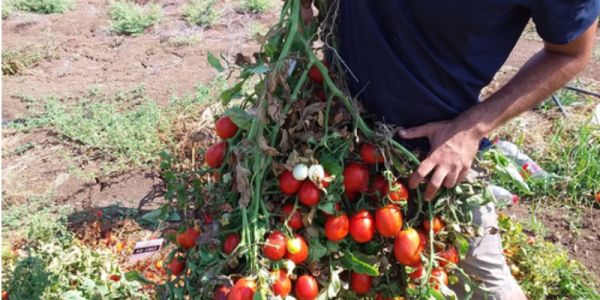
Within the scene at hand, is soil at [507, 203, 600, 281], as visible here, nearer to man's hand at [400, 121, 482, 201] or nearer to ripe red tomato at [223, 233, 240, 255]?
man's hand at [400, 121, 482, 201]

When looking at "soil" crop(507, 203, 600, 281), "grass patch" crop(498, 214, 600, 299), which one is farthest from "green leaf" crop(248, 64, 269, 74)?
"soil" crop(507, 203, 600, 281)

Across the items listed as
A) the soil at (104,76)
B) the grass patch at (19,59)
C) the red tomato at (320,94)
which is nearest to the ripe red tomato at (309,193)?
the red tomato at (320,94)

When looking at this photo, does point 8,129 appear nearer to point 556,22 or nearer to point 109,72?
point 109,72

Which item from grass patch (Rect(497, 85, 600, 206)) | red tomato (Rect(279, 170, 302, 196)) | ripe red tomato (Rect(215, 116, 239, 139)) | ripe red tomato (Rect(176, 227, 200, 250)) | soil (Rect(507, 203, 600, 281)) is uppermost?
ripe red tomato (Rect(215, 116, 239, 139))

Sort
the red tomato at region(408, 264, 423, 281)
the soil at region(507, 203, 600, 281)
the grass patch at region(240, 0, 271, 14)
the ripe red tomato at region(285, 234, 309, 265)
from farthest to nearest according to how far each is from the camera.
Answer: the grass patch at region(240, 0, 271, 14), the soil at region(507, 203, 600, 281), the red tomato at region(408, 264, 423, 281), the ripe red tomato at region(285, 234, 309, 265)

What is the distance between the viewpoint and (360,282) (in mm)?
1571

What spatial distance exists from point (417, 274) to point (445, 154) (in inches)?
13.0

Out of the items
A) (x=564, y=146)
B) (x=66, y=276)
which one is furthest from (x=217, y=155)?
(x=564, y=146)

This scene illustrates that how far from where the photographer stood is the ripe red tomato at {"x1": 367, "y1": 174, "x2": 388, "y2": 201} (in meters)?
1.51

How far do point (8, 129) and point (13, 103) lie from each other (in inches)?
18.1

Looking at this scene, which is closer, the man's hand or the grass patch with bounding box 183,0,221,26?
the man's hand

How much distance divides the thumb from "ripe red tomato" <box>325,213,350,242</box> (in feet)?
0.86

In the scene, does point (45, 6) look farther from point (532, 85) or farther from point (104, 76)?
point (532, 85)

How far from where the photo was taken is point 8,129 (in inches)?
148
